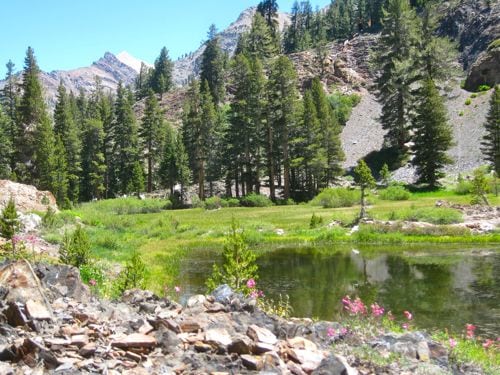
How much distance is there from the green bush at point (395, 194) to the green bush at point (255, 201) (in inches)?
542

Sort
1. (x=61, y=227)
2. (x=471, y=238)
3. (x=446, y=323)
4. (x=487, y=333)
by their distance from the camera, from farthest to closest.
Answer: (x=61, y=227) < (x=471, y=238) < (x=446, y=323) < (x=487, y=333)

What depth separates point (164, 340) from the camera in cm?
818

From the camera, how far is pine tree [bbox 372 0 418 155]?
68.3 meters

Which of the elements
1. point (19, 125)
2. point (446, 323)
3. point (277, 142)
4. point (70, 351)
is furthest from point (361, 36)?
point (70, 351)

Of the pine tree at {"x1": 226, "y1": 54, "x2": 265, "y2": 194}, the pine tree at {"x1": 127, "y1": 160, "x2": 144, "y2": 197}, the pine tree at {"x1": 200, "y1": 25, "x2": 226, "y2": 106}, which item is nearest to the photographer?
the pine tree at {"x1": 226, "y1": 54, "x2": 265, "y2": 194}

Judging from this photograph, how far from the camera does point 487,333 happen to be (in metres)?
14.9

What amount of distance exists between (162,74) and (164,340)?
152615 millimetres

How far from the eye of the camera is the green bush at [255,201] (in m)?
61.0

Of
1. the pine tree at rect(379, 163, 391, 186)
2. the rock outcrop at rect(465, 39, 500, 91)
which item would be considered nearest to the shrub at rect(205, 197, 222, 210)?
the pine tree at rect(379, 163, 391, 186)

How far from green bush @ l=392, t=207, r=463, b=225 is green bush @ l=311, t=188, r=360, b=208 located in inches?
518

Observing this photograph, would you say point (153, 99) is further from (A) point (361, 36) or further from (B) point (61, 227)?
(A) point (361, 36)

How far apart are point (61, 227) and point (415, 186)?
38.2m

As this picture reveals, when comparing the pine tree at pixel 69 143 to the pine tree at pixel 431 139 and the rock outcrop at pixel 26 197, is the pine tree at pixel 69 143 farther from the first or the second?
the pine tree at pixel 431 139

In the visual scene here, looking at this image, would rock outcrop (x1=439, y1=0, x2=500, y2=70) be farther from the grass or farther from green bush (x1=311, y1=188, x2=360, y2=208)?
the grass
